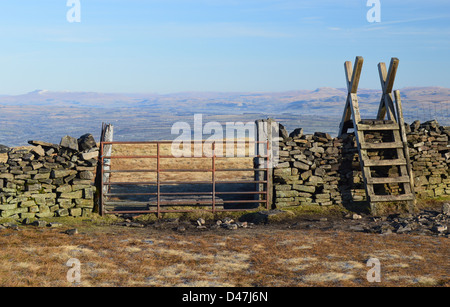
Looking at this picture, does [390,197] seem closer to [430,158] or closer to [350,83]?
[430,158]

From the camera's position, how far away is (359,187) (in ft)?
49.6

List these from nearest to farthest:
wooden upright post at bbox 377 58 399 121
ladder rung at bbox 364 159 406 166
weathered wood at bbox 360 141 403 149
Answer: ladder rung at bbox 364 159 406 166 → weathered wood at bbox 360 141 403 149 → wooden upright post at bbox 377 58 399 121

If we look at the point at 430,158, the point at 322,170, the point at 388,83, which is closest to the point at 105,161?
the point at 322,170

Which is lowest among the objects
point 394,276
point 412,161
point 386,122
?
point 394,276

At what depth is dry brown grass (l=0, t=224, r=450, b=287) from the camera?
8695 mm

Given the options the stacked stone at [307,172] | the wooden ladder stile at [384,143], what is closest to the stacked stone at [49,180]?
the stacked stone at [307,172]

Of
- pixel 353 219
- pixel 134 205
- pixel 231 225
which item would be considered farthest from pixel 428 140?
pixel 134 205

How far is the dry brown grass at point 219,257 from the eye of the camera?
342 inches

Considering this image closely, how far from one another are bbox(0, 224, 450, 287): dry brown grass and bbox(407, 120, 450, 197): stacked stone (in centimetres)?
442

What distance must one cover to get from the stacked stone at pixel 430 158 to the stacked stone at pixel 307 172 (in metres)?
2.63

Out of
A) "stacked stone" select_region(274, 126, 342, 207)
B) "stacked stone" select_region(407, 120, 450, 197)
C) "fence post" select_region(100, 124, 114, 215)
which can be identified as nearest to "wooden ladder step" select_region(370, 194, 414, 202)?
"stacked stone" select_region(274, 126, 342, 207)

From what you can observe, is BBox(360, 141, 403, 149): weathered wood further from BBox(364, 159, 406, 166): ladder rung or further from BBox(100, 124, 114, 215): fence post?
BBox(100, 124, 114, 215): fence post

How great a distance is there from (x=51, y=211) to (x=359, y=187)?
29.9 ft
